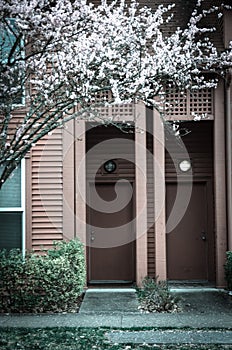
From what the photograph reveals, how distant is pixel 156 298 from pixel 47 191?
9.53 feet

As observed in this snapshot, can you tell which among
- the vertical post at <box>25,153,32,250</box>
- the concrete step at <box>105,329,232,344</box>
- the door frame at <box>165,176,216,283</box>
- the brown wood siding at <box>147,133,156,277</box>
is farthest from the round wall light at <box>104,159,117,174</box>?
the concrete step at <box>105,329,232,344</box>

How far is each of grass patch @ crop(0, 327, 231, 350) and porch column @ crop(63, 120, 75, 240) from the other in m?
3.03

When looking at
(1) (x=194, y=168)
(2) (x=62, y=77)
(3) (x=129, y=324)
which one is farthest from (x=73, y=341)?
(1) (x=194, y=168)

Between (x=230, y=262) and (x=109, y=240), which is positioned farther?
(x=109, y=240)

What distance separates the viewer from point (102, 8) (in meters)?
8.70

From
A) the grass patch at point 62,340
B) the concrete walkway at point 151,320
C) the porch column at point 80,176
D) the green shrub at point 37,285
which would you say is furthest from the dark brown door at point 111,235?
the grass patch at point 62,340

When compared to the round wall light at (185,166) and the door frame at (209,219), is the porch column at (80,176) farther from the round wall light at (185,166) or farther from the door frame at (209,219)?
the round wall light at (185,166)

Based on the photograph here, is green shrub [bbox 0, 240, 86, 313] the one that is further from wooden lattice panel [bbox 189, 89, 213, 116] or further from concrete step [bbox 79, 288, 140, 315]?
wooden lattice panel [bbox 189, 89, 213, 116]

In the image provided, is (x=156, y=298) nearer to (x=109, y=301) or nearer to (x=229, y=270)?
(x=109, y=301)

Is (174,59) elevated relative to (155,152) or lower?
elevated

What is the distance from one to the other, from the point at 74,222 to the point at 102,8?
156 inches

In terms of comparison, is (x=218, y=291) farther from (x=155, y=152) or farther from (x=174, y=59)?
(x=174, y=59)

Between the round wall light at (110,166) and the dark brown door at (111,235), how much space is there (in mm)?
314

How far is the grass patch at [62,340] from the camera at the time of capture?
6.64m
